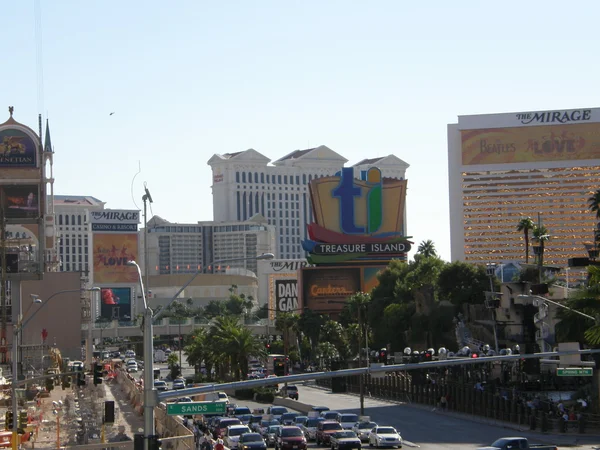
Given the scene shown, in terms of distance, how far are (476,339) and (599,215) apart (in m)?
19.7

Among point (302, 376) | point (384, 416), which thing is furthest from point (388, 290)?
point (302, 376)

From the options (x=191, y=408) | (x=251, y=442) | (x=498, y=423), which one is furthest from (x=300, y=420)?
(x=191, y=408)

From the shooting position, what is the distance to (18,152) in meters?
121

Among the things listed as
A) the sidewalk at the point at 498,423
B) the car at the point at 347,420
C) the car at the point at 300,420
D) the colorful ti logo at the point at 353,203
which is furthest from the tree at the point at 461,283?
the car at the point at 347,420

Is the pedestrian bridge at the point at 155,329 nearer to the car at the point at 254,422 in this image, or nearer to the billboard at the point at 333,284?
the billboard at the point at 333,284

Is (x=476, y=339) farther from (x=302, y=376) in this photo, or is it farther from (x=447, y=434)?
(x=302, y=376)

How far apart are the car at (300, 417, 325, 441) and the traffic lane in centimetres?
459

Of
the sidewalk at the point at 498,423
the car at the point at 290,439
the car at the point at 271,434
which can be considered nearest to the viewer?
the car at the point at 290,439

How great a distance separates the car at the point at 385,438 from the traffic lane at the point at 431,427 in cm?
171

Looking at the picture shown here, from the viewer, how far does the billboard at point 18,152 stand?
398 feet

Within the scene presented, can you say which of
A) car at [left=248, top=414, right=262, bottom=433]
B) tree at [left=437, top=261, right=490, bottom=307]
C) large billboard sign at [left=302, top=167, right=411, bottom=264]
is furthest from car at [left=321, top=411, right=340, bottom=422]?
large billboard sign at [left=302, top=167, right=411, bottom=264]

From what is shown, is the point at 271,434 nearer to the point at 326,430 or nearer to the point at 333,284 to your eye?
the point at 326,430

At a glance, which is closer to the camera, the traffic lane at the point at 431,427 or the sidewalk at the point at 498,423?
the traffic lane at the point at 431,427

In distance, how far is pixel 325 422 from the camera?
181 ft
